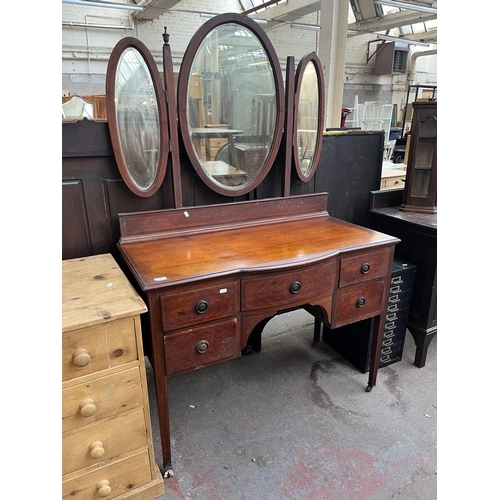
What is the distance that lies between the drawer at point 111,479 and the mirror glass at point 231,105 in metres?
1.19

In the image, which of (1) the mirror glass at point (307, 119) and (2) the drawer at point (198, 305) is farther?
(1) the mirror glass at point (307, 119)

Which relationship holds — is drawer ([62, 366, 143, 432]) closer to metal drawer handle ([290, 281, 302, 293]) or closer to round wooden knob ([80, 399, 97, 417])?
round wooden knob ([80, 399, 97, 417])

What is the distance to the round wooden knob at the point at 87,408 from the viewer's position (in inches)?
45.3

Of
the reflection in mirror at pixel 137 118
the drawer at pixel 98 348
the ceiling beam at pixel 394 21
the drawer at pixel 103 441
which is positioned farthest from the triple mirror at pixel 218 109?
the ceiling beam at pixel 394 21

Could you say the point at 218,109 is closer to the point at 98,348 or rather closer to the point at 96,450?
the point at 98,348

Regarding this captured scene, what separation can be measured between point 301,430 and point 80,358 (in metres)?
1.07


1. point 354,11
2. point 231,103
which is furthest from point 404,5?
point 231,103

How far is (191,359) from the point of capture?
134 cm

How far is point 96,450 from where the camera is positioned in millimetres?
1214

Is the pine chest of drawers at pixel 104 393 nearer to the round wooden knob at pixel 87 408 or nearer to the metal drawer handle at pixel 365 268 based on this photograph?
the round wooden knob at pixel 87 408

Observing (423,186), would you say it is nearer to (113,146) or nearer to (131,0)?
(113,146)

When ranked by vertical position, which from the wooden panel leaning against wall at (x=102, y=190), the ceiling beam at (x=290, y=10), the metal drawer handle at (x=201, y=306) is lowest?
the metal drawer handle at (x=201, y=306)

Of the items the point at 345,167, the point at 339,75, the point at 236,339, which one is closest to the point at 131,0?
the point at 339,75

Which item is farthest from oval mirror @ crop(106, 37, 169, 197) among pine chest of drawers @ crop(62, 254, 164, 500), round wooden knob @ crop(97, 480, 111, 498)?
round wooden knob @ crop(97, 480, 111, 498)
